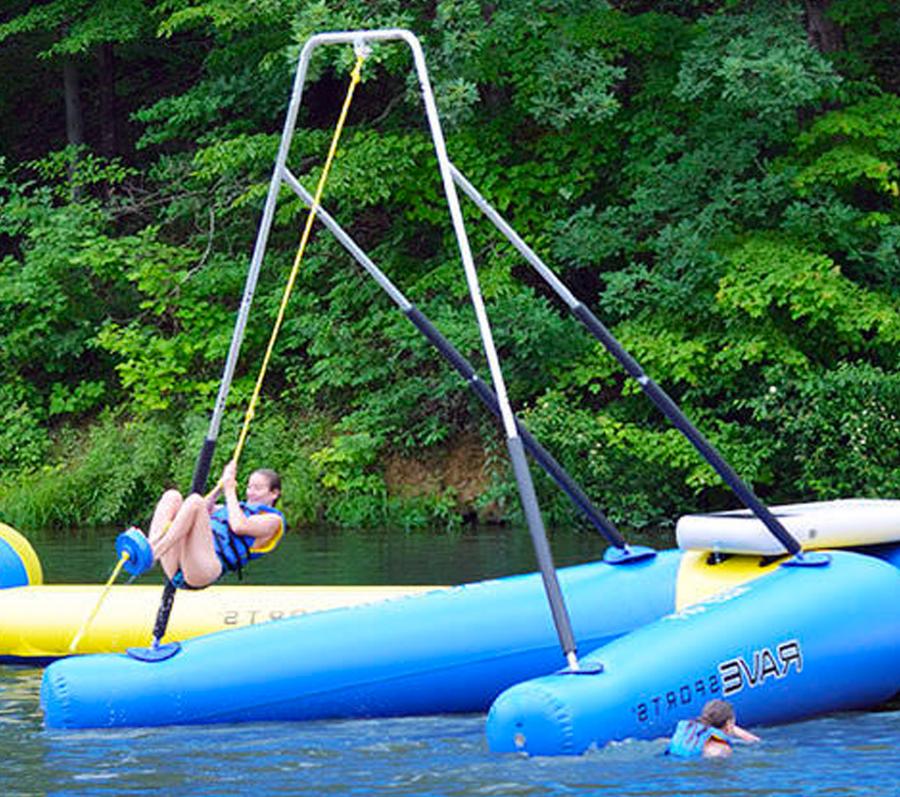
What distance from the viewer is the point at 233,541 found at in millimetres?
10656

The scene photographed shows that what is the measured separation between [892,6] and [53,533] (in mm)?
9827

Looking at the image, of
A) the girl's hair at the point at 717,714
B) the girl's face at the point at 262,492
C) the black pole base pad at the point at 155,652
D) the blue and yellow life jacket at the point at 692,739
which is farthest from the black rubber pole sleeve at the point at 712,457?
the black pole base pad at the point at 155,652

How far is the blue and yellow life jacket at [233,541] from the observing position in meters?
10.6

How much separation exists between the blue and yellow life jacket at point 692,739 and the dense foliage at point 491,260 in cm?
982

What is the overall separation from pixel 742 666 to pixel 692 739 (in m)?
0.80

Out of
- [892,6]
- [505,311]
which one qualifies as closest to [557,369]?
[505,311]

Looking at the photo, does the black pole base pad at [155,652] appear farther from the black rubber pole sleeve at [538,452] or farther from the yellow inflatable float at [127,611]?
the black rubber pole sleeve at [538,452]

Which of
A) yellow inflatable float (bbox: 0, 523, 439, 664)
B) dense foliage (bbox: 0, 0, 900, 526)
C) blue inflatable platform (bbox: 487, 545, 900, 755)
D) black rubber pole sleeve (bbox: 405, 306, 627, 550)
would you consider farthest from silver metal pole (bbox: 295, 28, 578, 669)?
dense foliage (bbox: 0, 0, 900, 526)

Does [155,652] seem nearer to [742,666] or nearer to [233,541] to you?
[233,541]

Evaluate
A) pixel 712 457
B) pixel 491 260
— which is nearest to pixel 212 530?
pixel 712 457

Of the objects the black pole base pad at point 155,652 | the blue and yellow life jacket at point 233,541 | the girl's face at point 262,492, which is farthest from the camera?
the girl's face at point 262,492

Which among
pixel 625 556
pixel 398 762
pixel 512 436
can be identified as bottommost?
pixel 398 762

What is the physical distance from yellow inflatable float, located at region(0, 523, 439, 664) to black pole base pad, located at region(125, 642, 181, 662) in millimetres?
1268

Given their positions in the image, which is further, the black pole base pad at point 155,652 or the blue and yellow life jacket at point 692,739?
the black pole base pad at point 155,652
